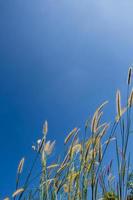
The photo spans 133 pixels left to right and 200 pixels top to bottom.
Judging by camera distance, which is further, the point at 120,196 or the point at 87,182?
the point at 87,182

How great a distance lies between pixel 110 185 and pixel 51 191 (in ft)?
2.19

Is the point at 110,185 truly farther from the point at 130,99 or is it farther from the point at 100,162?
the point at 130,99

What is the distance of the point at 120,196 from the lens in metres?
2.29

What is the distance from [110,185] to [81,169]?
62cm

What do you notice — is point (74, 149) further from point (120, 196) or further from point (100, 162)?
point (120, 196)

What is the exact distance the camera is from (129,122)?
2.56m

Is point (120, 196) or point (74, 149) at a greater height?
point (74, 149)

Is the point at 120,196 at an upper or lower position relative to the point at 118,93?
lower

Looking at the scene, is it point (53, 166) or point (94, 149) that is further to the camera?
point (53, 166)

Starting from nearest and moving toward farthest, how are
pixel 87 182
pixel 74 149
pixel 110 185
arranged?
pixel 87 182, pixel 74 149, pixel 110 185

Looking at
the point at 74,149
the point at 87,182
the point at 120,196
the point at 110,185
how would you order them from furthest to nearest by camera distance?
1. the point at 110,185
2. the point at 74,149
3. the point at 87,182
4. the point at 120,196

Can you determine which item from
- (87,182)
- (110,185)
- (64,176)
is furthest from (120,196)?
(110,185)

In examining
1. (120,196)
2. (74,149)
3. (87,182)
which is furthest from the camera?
(74,149)

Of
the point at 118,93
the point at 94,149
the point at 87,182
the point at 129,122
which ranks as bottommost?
the point at 87,182
